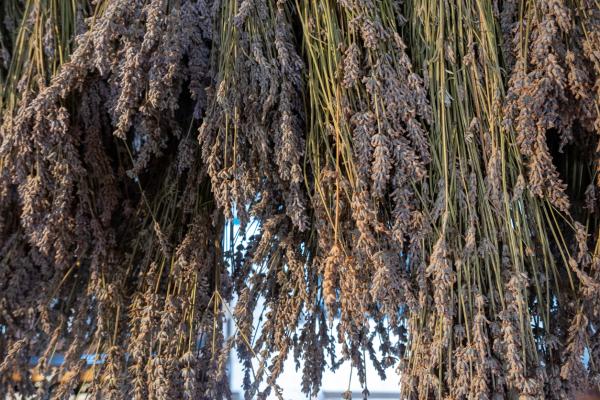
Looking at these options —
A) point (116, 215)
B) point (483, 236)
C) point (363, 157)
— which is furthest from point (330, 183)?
point (116, 215)

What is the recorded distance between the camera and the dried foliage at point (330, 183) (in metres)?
0.76

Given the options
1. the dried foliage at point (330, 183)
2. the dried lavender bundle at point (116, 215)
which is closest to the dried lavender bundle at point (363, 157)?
the dried foliage at point (330, 183)

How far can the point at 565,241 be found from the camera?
859mm

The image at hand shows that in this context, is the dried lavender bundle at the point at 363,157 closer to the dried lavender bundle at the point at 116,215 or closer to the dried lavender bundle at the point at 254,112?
the dried lavender bundle at the point at 254,112

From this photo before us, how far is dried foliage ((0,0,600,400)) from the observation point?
76 cm

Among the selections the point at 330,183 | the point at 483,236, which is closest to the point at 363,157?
the point at 330,183

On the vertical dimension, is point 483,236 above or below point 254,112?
below

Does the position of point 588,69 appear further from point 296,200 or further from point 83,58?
point 83,58

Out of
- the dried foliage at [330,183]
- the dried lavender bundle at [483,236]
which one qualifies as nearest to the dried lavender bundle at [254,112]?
the dried foliage at [330,183]

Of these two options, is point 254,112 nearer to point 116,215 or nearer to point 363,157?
point 363,157

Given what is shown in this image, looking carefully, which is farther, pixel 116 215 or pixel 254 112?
pixel 116 215

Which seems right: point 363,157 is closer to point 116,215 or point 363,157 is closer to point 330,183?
point 330,183

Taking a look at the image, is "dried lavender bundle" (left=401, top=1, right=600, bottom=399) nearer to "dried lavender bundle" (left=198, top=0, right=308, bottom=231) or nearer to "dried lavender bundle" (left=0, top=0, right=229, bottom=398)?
"dried lavender bundle" (left=198, top=0, right=308, bottom=231)

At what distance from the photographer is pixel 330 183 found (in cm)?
83
